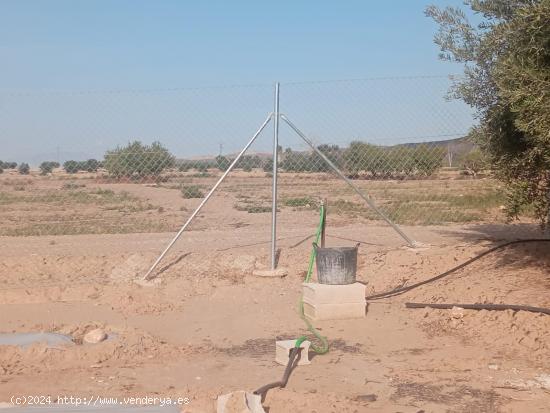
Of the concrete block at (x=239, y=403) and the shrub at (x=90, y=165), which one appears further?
the shrub at (x=90, y=165)

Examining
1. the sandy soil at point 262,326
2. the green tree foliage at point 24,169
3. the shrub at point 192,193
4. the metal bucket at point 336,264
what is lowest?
the sandy soil at point 262,326

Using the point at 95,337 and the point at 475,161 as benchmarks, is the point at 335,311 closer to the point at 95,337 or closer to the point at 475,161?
the point at 95,337

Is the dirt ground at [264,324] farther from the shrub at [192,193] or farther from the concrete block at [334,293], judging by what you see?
the shrub at [192,193]

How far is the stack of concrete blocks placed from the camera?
24.7 ft

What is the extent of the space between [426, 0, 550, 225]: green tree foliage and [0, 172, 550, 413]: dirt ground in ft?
4.24

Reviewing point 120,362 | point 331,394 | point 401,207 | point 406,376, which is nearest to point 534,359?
point 406,376

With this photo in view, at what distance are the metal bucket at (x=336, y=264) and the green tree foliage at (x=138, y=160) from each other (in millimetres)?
3267

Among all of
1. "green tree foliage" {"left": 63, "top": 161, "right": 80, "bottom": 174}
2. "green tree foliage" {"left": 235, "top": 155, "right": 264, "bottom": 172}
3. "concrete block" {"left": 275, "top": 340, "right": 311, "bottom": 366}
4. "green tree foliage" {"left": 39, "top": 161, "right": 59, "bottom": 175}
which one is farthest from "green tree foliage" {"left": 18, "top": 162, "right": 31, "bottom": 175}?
"concrete block" {"left": 275, "top": 340, "right": 311, "bottom": 366}

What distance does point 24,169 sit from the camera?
32.4 feet

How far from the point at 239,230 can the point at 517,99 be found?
730 centimetres

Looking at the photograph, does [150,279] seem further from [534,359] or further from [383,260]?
[534,359]

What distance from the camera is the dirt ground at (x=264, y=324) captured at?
533 centimetres

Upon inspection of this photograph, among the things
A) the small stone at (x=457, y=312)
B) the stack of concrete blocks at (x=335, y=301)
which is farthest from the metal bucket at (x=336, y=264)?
the small stone at (x=457, y=312)

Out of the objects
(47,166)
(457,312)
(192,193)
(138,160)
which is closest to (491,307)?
(457,312)
